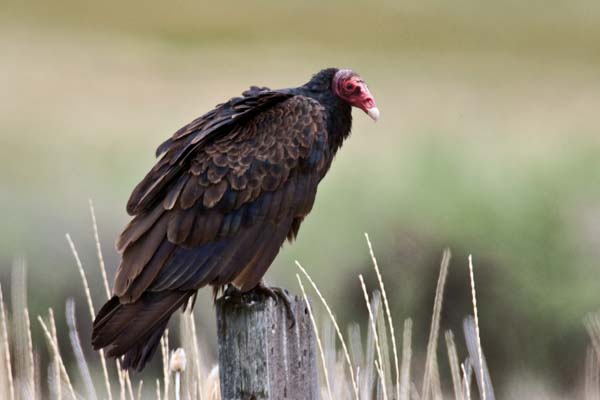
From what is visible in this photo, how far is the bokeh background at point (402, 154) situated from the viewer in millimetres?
10750

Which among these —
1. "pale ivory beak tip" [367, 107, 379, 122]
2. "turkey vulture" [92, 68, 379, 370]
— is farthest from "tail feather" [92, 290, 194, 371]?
"pale ivory beak tip" [367, 107, 379, 122]

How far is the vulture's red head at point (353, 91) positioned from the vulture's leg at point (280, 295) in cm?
97

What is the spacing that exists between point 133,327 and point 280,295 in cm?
50

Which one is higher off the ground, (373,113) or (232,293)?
(373,113)

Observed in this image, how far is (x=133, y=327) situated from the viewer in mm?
3709

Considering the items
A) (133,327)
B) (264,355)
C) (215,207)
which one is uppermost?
(215,207)

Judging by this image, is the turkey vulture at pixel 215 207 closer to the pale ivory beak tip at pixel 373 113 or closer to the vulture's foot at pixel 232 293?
the vulture's foot at pixel 232 293

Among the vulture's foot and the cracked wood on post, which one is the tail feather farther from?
the cracked wood on post

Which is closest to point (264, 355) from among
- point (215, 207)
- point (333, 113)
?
point (215, 207)

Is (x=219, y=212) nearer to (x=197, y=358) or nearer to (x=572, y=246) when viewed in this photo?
(x=197, y=358)


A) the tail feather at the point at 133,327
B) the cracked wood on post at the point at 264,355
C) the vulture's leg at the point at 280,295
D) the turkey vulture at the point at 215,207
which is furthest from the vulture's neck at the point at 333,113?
the cracked wood on post at the point at 264,355

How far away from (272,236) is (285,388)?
912 millimetres

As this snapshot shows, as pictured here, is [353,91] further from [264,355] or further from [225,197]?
[264,355]

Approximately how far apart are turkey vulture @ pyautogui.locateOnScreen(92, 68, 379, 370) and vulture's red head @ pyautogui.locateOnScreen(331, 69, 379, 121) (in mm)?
146
